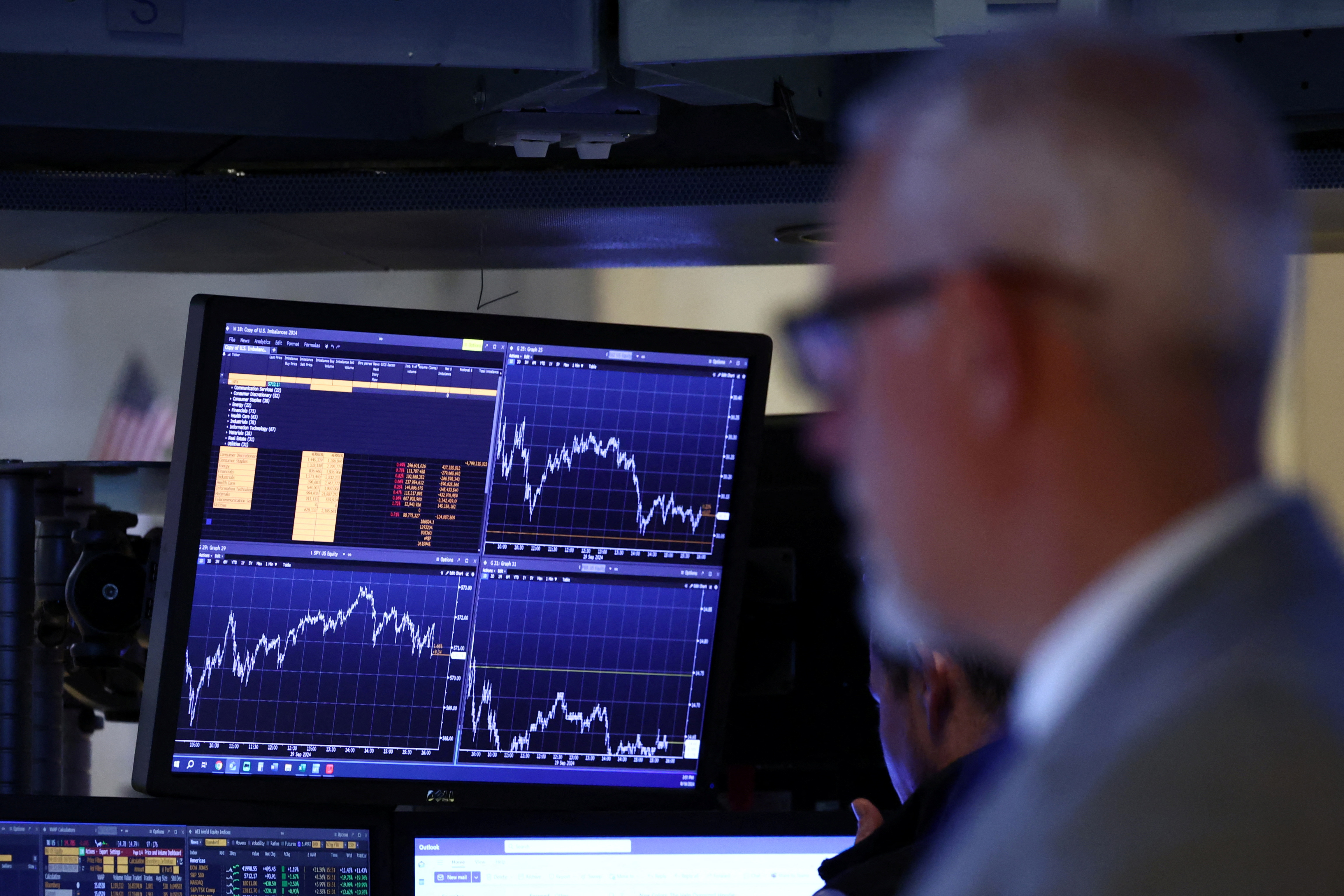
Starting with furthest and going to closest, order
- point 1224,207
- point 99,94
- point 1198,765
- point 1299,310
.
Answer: point 99,94
point 1299,310
point 1224,207
point 1198,765

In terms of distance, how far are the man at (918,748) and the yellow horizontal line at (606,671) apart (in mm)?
212

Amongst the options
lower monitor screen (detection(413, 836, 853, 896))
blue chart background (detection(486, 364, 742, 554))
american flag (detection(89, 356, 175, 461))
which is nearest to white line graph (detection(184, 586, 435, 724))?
blue chart background (detection(486, 364, 742, 554))

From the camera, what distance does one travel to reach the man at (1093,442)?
1.66ft

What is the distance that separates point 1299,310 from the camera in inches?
29.9

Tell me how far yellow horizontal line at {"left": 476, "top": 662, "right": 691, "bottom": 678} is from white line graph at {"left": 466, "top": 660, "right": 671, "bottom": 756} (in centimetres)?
2

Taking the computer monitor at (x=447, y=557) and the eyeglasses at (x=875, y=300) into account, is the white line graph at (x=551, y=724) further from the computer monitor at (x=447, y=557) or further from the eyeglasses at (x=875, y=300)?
the eyeglasses at (x=875, y=300)

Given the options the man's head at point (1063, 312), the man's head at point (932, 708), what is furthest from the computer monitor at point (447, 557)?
the man's head at point (1063, 312)

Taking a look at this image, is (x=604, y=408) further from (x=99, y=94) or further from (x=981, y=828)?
(x=981, y=828)

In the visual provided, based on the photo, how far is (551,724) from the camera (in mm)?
1566

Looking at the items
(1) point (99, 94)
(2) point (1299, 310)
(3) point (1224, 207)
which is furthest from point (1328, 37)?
(1) point (99, 94)

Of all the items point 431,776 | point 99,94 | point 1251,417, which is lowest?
point 431,776

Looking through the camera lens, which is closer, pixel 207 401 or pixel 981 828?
pixel 981 828

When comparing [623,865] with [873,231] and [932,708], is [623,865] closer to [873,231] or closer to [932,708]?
[932,708]

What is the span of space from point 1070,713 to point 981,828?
55 millimetres
